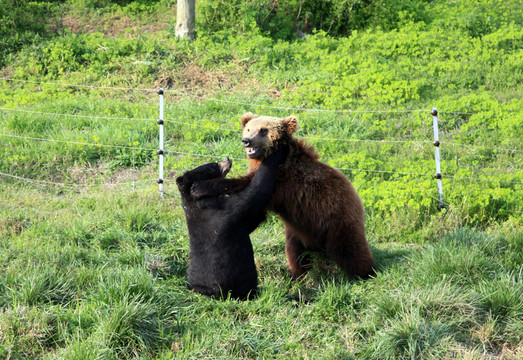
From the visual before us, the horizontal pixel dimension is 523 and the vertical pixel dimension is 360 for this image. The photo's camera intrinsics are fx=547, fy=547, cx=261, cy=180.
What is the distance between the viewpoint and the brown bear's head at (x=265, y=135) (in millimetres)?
5012

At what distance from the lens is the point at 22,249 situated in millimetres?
Result: 5461

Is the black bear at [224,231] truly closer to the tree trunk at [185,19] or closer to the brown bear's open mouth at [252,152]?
the brown bear's open mouth at [252,152]

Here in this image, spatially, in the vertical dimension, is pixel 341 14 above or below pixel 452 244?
above

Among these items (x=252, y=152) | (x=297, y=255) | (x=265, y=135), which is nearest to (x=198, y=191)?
(x=252, y=152)

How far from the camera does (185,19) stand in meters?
12.5

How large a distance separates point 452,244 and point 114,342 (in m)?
3.22

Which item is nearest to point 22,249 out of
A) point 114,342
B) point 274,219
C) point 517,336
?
point 114,342

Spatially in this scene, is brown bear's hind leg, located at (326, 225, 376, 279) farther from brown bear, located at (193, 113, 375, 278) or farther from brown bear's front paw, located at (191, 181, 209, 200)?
brown bear's front paw, located at (191, 181, 209, 200)

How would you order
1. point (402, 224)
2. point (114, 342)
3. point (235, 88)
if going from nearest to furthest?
point (114, 342) → point (402, 224) → point (235, 88)

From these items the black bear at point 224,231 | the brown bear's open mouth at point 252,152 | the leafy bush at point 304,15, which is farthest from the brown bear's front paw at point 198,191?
the leafy bush at point 304,15

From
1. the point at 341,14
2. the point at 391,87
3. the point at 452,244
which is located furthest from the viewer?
the point at 341,14

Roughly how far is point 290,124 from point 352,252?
4.35ft

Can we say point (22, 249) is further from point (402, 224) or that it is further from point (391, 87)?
point (391, 87)

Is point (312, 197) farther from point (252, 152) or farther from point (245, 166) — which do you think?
point (245, 166)
